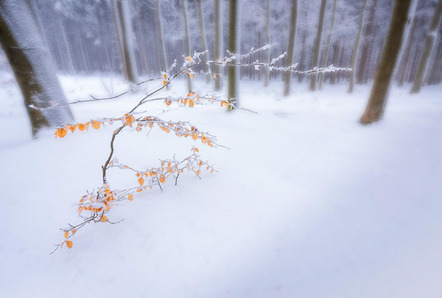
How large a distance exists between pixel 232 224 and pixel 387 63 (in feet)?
17.6

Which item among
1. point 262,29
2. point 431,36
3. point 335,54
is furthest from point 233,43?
point 335,54

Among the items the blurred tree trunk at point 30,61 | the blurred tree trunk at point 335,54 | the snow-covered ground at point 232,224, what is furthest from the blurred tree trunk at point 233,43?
the blurred tree trunk at point 335,54

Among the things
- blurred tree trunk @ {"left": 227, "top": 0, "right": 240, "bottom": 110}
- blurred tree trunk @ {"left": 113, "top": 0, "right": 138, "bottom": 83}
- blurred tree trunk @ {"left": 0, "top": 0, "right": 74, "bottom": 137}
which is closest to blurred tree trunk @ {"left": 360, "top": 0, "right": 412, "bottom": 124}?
blurred tree trunk @ {"left": 227, "top": 0, "right": 240, "bottom": 110}

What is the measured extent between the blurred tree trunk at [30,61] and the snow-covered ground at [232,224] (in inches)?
20.7

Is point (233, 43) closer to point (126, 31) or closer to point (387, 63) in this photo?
point (387, 63)

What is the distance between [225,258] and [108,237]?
127 cm

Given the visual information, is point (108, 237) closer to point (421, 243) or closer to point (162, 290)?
point (162, 290)

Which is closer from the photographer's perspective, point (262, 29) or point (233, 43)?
point (233, 43)

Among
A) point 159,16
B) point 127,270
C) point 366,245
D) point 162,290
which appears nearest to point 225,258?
point 162,290

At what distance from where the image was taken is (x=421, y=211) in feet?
9.52

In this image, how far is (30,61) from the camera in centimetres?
393

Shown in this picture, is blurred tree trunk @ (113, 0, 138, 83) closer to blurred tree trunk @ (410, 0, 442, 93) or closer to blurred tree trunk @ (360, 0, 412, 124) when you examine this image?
blurred tree trunk @ (360, 0, 412, 124)

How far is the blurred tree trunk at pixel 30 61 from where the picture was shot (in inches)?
146

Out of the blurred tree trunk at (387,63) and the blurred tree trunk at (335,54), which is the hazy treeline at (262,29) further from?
the blurred tree trunk at (387,63)
